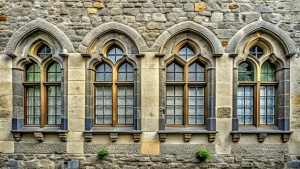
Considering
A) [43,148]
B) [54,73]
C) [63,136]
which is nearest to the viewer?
[63,136]

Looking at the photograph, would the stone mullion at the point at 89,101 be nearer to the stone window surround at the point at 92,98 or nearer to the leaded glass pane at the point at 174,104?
the stone window surround at the point at 92,98

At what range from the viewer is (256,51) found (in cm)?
510

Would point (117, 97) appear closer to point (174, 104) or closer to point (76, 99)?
point (76, 99)

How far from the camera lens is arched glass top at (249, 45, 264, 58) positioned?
5.10m

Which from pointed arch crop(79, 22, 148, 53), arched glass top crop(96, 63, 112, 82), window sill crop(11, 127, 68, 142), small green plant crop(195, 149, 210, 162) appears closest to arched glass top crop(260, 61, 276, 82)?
small green plant crop(195, 149, 210, 162)

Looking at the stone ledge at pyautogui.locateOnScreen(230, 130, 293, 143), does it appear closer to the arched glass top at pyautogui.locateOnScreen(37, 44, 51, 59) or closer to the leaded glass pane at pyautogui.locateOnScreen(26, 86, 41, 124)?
the leaded glass pane at pyautogui.locateOnScreen(26, 86, 41, 124)

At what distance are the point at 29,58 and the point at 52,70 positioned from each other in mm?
669

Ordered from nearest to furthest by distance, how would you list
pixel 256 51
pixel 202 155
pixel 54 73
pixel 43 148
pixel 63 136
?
pixel 202 155, pixel 63 136, pixel 43 148, pixel 256 51, pixel 54 73

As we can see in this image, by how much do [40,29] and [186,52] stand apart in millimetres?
3967

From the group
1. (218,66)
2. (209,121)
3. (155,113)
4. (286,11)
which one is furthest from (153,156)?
(286,11)

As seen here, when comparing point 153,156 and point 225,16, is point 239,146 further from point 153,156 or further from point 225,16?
point 225,16

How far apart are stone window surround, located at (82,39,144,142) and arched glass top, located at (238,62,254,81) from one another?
2766 millimetres

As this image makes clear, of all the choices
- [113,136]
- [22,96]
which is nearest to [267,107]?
[113,136]

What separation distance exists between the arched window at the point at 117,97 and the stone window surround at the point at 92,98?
142 millimetres
